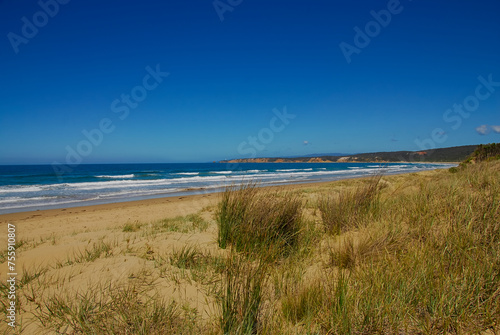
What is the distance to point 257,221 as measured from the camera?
161 inches

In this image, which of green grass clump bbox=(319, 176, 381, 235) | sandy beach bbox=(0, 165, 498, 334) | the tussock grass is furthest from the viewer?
green grass clump bbox=(319, 176, 381, 235)

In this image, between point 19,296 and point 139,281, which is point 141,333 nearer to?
point 139,281

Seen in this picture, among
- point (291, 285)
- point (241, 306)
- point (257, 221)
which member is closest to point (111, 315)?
point (241, 306)

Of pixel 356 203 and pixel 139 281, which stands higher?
pixel 356 203

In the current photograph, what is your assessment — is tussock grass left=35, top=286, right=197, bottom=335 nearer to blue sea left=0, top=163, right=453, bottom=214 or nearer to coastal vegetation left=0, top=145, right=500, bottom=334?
coastal vegetation left=0, top=145, right=500, bottom=334

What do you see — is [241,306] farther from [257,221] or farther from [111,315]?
[257,221]

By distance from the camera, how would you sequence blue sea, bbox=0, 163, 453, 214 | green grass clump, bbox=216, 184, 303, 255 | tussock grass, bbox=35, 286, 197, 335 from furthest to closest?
1. blue sea, bbox=0, 163, 453, 214
2. green grass clump, bbox=216, 184, 303, 255
3. tussock grass, bbox=35, 286, 197, 335

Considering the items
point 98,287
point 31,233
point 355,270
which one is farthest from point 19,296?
point 31,233

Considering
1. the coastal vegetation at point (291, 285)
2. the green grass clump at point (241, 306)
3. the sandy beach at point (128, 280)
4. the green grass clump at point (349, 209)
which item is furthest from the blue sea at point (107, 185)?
the green grass clump at point (241, 306)

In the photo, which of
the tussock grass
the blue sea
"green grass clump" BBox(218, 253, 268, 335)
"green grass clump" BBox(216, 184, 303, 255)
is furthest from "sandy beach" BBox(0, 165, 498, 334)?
the blue sea

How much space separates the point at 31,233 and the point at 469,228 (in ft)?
37.0

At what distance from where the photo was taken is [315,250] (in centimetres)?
380

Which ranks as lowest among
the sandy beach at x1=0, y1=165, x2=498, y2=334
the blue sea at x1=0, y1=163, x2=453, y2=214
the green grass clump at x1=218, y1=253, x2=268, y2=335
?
the blue sea at x1=0, y1=163, x2=453, y2=214

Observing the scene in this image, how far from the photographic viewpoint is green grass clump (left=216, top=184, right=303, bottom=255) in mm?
3892
